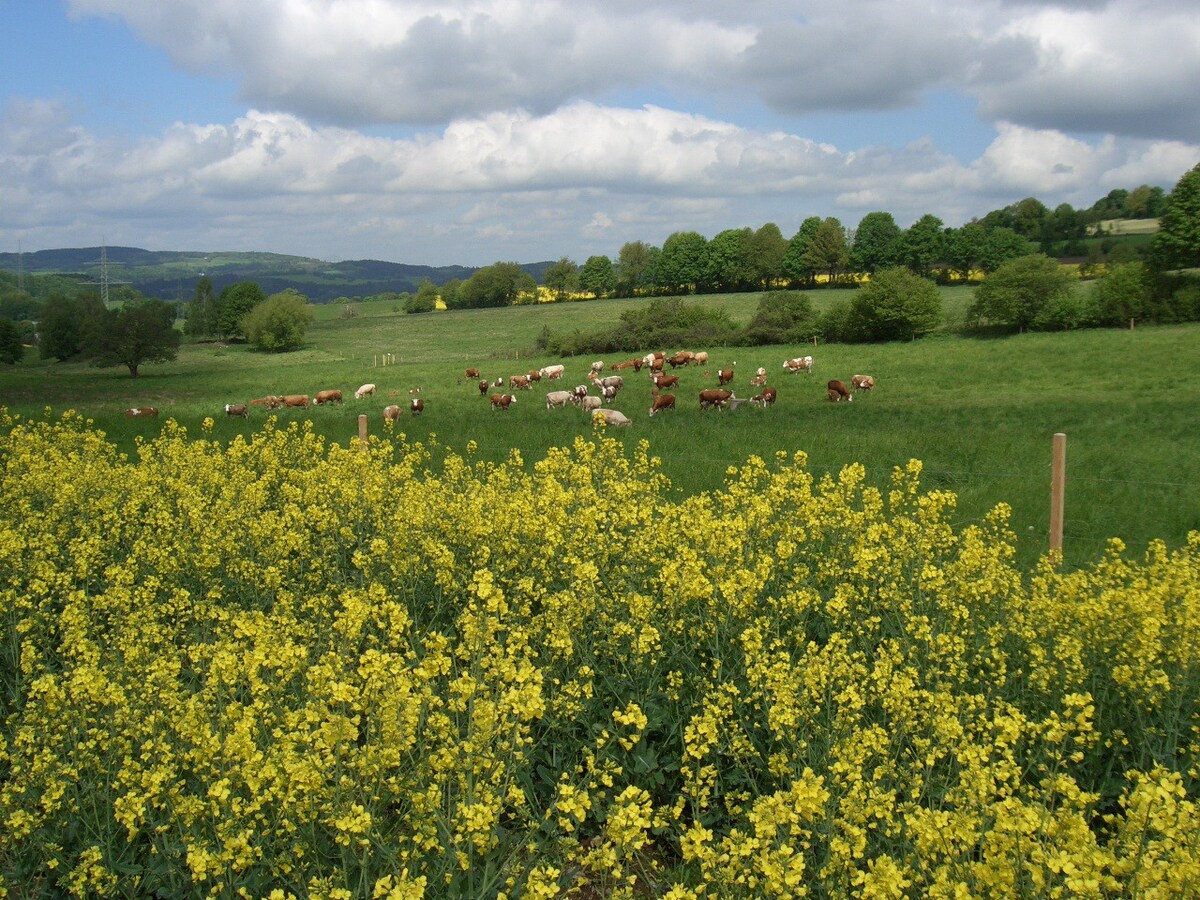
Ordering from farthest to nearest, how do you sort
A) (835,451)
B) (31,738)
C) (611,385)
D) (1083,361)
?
(1083,361) < (611,385) < (835,451) < (31,738)

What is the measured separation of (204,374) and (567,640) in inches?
2454

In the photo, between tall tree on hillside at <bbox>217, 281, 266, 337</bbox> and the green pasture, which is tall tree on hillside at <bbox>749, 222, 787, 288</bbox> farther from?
tall tree on hillside at <bbox>217, 281, 266, 337</bbox>

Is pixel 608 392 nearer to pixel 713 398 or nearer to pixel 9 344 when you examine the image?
pixel 713 398

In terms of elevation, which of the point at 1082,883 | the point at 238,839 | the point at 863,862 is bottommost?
the point at 863,862

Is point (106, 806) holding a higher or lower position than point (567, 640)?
lower

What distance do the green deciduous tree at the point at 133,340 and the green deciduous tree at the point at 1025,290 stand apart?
5485 cm

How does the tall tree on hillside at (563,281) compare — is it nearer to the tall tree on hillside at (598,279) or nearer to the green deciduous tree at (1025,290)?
the tall tree on hillside at (598,279)

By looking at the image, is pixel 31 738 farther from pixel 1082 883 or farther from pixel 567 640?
pixel 1082 883

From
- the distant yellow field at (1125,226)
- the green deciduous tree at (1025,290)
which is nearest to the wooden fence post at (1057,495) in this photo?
the green deciduous tree at (1025,290)

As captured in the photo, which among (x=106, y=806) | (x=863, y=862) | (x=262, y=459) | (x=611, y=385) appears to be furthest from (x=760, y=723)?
(x=611, y=385)

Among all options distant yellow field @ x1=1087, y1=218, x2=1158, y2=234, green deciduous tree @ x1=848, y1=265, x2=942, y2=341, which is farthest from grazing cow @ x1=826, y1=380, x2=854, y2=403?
distant yellow field @ x1=1087, y1=218, x2=1158, y2=234

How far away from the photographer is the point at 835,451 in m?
17.3

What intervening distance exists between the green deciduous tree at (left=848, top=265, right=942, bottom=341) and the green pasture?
1.87 metres

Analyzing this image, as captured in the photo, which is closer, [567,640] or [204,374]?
[567,640]
